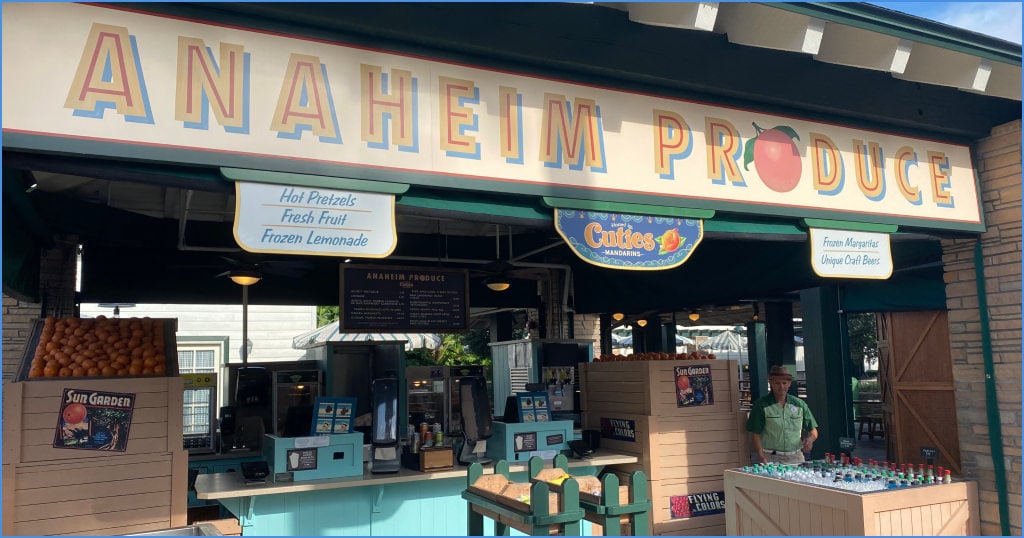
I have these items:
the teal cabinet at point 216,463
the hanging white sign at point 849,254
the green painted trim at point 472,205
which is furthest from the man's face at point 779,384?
the teal cabinet at point 216,463

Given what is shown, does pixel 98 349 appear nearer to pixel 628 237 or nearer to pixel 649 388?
pixel 628 237

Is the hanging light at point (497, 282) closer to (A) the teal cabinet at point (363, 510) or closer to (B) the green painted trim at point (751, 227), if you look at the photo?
(A) the teal cabinet at point (363, 510)

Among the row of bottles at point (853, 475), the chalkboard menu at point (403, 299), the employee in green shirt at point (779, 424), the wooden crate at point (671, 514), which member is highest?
the chalkboard menu at point (403, 299)

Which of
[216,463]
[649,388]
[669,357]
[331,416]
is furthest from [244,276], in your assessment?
[669,357]

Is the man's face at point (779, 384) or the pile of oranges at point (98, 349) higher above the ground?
the pile of oranges at point (98, 349)

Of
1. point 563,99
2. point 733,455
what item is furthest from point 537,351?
point 563,99

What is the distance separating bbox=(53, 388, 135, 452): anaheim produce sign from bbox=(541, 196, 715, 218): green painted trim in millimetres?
3021

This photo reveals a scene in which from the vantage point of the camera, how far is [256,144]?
387 centimetres

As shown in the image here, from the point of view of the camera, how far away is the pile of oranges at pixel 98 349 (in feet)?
15.0

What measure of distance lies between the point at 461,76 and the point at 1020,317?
5.08 m

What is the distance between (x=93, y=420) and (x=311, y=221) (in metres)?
2.02

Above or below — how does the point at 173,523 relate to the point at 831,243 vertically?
below

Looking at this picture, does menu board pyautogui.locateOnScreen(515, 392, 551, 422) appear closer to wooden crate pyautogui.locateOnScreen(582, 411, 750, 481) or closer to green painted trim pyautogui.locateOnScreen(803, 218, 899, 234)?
wooden crate pyautogui.locateOnScreen(582, 411, 750, 481)

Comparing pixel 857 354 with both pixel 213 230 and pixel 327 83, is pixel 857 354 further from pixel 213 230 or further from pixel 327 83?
pixel 327 83
